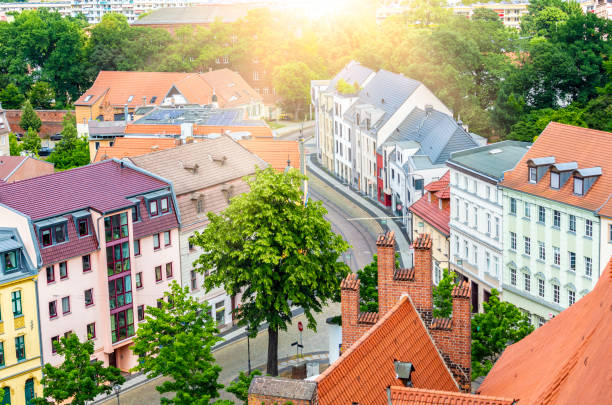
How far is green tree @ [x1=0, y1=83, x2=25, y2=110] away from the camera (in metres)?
186

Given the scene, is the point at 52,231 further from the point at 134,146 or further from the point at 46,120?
the point at 46,120

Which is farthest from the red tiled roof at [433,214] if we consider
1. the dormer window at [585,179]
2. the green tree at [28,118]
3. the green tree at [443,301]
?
the green tree at [28,118]

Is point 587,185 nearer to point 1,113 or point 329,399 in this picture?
point 329,399

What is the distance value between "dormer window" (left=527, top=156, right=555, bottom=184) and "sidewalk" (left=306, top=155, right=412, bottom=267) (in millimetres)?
11859

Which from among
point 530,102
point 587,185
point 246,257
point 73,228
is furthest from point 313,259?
point 530,102

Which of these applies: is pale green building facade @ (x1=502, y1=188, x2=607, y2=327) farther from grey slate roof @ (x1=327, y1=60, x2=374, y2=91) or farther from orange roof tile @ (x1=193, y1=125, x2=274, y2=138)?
grey slate roof @ (x1=327, y1=60, x2=374, y2=91)

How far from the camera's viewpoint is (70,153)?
442ft

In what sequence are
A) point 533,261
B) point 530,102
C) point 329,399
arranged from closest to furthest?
1. point 329,399
2. point 533,261
3. point 530,102

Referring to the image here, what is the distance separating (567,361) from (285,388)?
8859mm

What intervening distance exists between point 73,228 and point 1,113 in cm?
7913

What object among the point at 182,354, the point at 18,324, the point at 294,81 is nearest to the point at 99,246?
the point at 18,324

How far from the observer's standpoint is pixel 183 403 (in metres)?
48.8

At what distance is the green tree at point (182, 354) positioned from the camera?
51.5 m

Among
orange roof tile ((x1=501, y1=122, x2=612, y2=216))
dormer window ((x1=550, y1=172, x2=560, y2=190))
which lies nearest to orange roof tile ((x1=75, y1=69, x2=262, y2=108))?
orange roof tile ((x1=501, y1=122, x2=612, y2=216))
